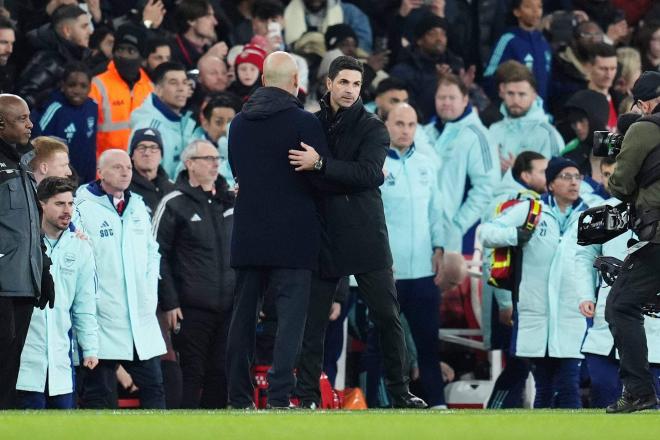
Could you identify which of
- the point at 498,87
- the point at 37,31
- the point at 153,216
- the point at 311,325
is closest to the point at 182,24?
the point at 37,31

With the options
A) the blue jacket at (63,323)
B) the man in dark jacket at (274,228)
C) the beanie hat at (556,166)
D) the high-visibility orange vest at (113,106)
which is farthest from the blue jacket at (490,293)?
the man in dark jacket at (274,228)

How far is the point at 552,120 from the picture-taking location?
18.8 metres

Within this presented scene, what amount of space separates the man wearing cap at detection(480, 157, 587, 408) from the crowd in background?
17 millimetres

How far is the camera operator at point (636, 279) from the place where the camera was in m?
10.3

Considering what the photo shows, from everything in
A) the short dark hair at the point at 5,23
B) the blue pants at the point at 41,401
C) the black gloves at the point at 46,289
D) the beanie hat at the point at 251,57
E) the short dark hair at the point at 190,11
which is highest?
the short dark hair at the point at 190,11

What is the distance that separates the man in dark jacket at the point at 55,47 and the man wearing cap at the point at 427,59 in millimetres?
3549

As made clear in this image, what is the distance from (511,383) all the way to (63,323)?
14.0ft

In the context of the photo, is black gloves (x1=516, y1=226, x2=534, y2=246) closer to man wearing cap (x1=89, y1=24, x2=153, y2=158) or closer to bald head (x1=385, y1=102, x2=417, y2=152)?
bald head (x1=385, y1=102, x2=417, y2=152)

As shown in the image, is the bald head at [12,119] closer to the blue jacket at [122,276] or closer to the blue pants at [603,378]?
the blue jacket at [122,276]

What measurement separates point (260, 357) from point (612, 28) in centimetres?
876

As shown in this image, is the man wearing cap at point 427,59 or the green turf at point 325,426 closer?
the green turf at point 325,426

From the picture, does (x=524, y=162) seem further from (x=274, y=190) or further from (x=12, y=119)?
(x=12, y=119)

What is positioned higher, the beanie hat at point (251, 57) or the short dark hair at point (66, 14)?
the short dark hair at point (66, 14)

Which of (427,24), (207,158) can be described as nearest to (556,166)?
(207,158)
